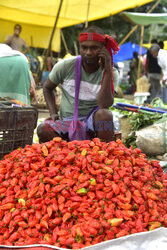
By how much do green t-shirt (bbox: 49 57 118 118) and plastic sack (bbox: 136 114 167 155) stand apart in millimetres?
904

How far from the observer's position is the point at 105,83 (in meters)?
2.92

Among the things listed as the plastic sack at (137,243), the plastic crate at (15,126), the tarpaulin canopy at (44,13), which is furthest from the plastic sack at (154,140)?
the tarpaulin canopy at (44,13)

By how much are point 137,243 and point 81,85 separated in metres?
1.85

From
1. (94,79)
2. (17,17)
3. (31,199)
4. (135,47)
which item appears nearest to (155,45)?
(17,17)

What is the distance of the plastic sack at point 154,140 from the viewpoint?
3.66 meters

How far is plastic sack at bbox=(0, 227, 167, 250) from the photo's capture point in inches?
60.2

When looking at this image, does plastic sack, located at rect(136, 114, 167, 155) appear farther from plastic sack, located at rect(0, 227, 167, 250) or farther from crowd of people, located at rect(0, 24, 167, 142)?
plastic sack, located at rect(0, 227, 167, 250)

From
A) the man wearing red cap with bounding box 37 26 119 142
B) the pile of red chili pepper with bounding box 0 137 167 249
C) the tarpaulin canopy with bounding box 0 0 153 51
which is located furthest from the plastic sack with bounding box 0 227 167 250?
the tarpaulin canopy with bounding box 0 0 153 51

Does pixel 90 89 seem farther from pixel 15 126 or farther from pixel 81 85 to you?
pixel 15 126

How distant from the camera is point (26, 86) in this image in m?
3.29

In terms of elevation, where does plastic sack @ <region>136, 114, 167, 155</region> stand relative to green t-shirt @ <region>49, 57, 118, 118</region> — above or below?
below

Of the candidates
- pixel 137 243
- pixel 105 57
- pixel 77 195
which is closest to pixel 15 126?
pixel 77 195

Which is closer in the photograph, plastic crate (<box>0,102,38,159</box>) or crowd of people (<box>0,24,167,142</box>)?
plastic crate (<box>0,102,38,159</box>)

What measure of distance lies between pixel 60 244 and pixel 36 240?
14cm
